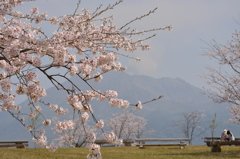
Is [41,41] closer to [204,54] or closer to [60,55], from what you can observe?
[60,55]

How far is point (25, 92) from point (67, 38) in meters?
1.22

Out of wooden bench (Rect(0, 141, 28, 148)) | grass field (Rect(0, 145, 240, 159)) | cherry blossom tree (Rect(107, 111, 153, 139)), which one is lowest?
grass field (Rect(0, 145, 240, 159))

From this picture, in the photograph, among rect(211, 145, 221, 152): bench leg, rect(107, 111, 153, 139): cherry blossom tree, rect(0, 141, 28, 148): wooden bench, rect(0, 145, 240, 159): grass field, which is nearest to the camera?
rect(0, 145, 240, 159): grass field

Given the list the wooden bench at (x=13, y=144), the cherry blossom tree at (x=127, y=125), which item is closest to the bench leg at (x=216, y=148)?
the wooden bench at (x=13, y=144)

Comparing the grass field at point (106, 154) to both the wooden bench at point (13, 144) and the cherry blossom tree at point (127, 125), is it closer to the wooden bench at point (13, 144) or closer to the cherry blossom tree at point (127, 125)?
the wooden bench at point (13, 144)

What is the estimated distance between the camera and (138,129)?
48250mm

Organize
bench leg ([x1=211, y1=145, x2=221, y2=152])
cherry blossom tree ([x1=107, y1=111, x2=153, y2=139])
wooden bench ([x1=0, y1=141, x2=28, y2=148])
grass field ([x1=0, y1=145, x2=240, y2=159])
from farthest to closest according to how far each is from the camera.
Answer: cherry blossom tree ([x1=107, y1=111, x2=153, y2=139]), wooden bench ([x1=0, y1=141, x2=28, y2=148]), bench leg ([x1=211, y1=145, x2=221, y2=152]), grass field ([x1=0, y1=145, x2=240, y2=159])

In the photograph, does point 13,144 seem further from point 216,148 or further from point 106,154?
point 216,148

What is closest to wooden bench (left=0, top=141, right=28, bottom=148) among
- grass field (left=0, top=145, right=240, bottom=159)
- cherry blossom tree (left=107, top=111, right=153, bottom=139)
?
grass field (left=0, top=145, right=240, bottom=159)

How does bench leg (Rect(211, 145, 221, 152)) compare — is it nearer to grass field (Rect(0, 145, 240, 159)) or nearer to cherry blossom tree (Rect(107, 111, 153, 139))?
grass field (Rect(0, 145, 240, 159))

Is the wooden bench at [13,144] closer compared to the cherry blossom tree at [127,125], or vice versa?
the wooden bench at [13,144]

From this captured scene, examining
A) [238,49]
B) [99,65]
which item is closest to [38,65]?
[99,65]

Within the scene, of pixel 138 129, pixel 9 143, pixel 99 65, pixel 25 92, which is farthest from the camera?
pixel 138 129

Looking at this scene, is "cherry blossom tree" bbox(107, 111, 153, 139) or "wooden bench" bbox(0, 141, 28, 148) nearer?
"wooden bench" bbox(0, 141, 28, 148)
